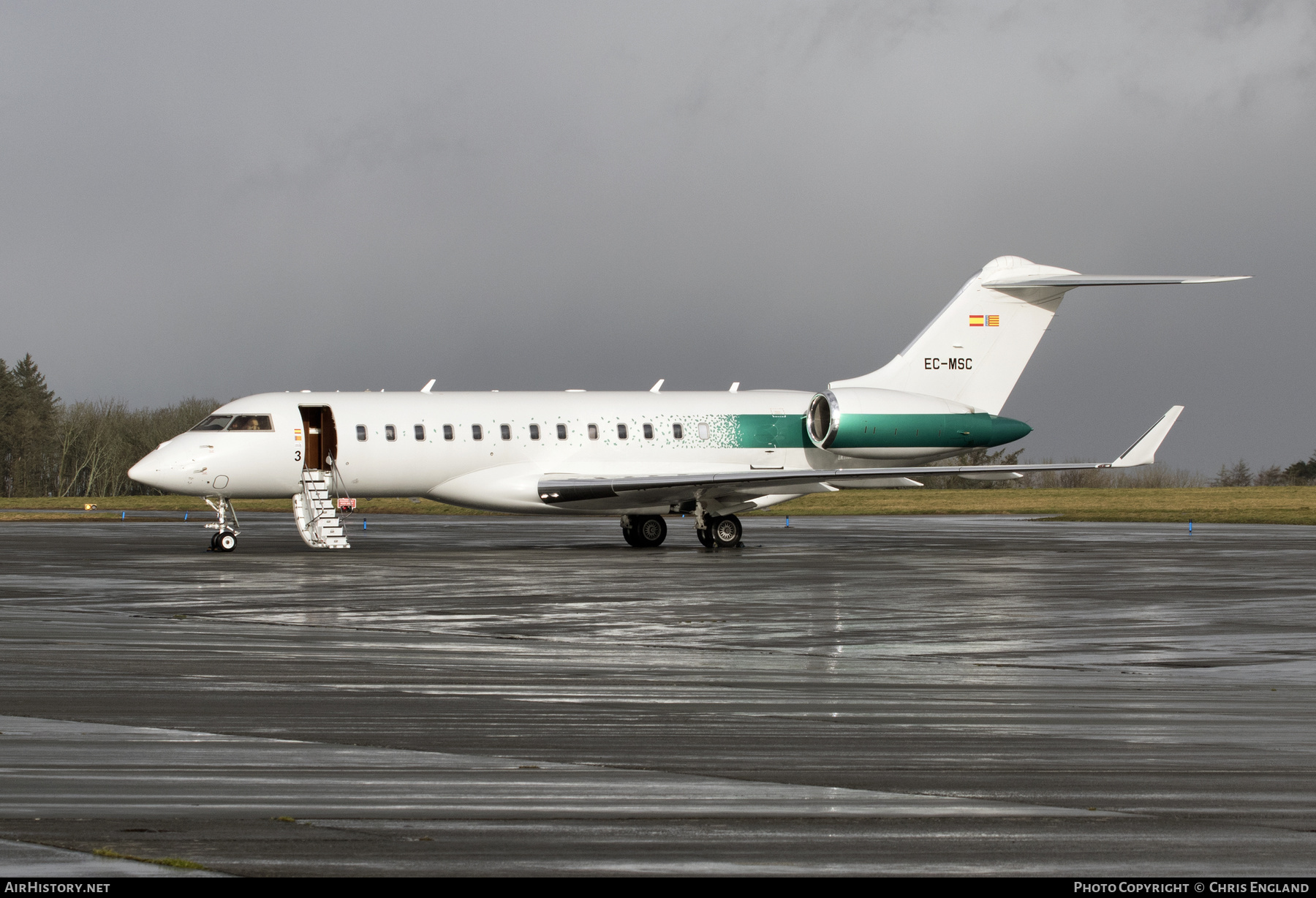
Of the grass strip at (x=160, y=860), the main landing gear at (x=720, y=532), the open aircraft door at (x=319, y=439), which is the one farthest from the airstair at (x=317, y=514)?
the grass strip at (x=160, y=860)

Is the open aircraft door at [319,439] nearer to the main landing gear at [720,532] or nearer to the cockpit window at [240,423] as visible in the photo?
the cockpit window at [240,423]

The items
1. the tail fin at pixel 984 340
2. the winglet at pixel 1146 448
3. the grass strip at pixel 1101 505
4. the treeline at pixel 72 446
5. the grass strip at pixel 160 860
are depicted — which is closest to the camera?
the grass strip at pixel 160 860

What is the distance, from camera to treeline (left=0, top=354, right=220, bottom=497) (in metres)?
94.4

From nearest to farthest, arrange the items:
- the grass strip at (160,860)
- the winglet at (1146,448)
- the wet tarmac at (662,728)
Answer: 1. the grass strip at (160,860)
2. the wet tarmac at (662,728)
3. the winglet at (1146,448)

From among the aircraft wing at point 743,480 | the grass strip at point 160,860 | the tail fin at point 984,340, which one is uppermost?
the tail fin at point 984,340

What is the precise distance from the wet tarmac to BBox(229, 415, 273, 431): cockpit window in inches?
364

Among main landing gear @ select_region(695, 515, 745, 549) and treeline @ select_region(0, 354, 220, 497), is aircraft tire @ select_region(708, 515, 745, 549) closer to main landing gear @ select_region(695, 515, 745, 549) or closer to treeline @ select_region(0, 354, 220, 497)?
main landing gear @ select_region(695, 515, 745, 549)

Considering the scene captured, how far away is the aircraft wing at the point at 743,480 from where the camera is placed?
28453 millimetres

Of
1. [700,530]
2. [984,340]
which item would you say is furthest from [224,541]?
[984,340]

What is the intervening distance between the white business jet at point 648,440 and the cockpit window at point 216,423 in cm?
3

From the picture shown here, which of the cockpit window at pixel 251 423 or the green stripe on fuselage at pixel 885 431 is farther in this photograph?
the green stripe on fuselage at pixel 885 431

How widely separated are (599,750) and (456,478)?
74.4ft
